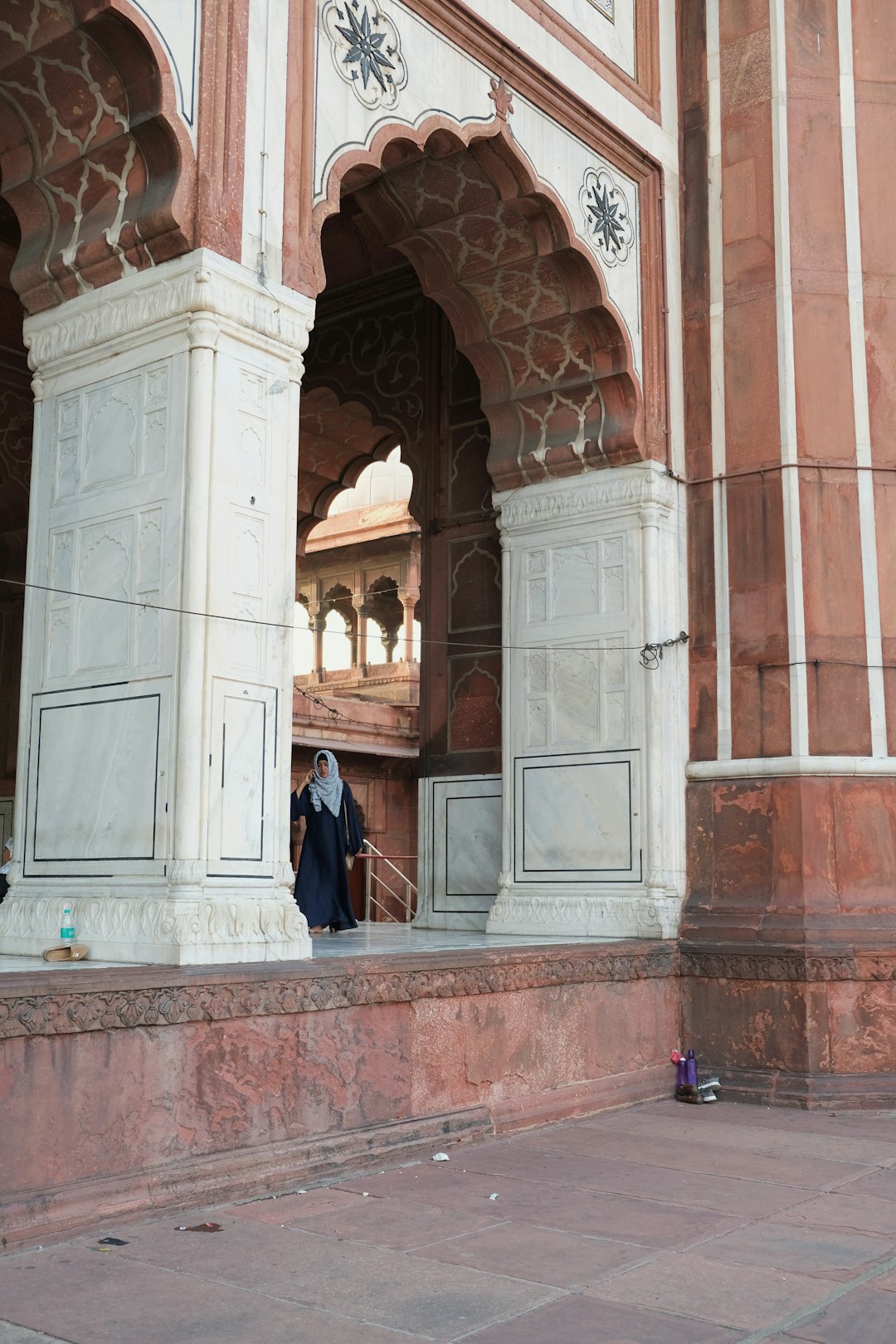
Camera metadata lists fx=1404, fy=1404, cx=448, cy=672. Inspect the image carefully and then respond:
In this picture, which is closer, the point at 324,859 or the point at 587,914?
the point at 587,914

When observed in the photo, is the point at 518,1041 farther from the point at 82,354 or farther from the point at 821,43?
the point at 821,43

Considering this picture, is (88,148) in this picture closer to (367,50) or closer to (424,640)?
(367,50)

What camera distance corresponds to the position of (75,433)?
5.83 meters

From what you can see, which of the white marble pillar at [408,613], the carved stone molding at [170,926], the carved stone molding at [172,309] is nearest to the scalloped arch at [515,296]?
the carved stone molding at [172,309]

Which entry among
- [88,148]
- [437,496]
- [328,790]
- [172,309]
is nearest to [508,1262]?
[172,309]

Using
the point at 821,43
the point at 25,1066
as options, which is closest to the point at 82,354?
the point at 25,1066

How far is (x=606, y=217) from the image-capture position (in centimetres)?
788

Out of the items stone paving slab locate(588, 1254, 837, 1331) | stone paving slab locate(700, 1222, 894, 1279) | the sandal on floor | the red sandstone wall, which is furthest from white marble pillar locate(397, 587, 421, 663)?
stone paving slab locate(588, 1254, 837, 1331)

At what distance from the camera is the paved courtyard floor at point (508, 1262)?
355cm

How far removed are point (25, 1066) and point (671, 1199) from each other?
230 centimetres

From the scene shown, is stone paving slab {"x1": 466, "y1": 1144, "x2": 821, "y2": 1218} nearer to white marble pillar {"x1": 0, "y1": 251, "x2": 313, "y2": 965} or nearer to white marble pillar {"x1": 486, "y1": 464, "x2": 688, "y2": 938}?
white marble pillar {"x1": 0, "y1": 251, "x2": 313, "y2": 965}

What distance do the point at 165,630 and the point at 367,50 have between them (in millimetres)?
2973

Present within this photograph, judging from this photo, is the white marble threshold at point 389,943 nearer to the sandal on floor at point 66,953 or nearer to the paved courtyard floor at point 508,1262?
the sandal on floor at point 66,953

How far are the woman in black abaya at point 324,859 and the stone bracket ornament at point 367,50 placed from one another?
388 cm
